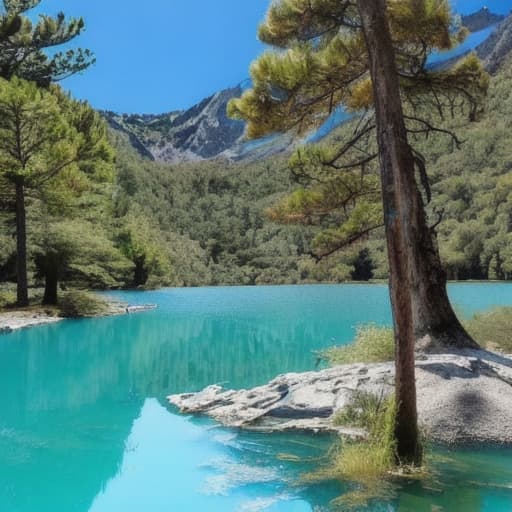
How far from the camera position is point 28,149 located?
1909cm

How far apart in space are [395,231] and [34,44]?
25.7 meters

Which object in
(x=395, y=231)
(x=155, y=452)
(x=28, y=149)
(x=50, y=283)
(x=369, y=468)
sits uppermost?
(x=28, y=149)

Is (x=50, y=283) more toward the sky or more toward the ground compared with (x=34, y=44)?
more toward the ground

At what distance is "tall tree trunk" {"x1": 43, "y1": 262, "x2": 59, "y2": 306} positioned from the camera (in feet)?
67.3

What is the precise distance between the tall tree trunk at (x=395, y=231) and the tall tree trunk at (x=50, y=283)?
59.9ft

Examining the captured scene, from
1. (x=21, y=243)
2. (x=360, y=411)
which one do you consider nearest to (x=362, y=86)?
(x=360, y=411)

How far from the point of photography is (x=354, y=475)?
433 cm

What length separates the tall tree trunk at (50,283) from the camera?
2053 cm

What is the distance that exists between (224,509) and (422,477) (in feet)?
5.07

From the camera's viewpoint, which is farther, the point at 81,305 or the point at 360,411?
the point at 81,305

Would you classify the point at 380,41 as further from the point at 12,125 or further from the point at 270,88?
the point at 12,125

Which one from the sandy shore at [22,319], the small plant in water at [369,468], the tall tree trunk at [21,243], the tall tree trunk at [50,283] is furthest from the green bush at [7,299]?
the small plant in water at [369,468]

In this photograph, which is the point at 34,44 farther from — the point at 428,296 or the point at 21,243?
the point at 428,296

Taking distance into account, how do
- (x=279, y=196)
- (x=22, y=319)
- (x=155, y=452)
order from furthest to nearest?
(x=279, y=196), (x=22, y=319), (x=155, y=452)
